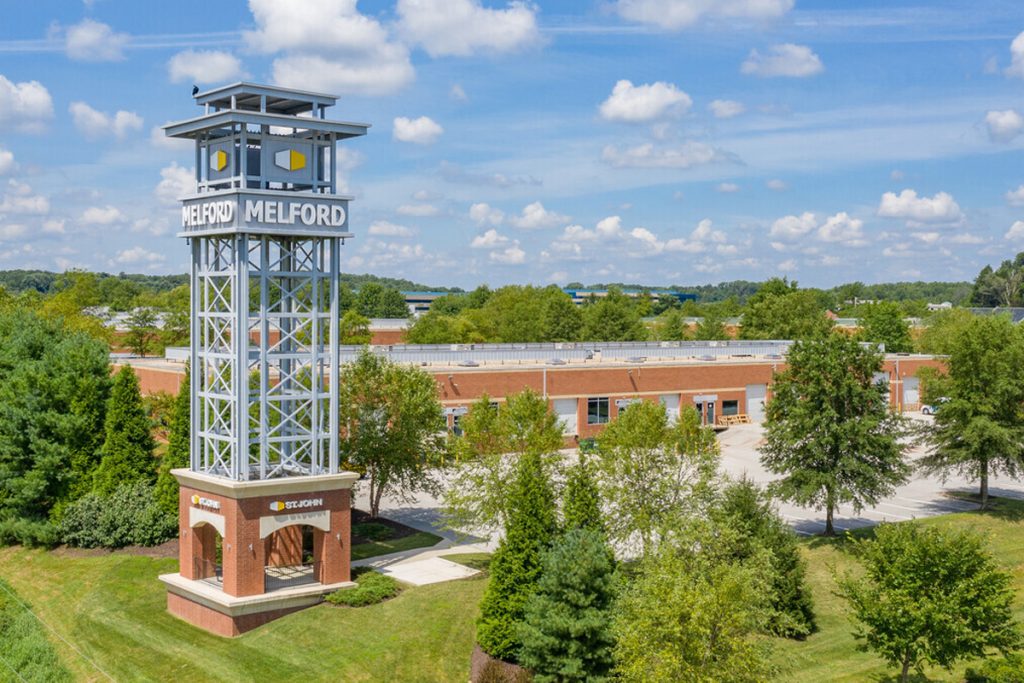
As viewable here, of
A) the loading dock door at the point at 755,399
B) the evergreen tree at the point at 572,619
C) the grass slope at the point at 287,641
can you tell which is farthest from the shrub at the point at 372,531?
the loading dock door at the point at 755,399

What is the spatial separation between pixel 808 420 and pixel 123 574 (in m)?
27.0

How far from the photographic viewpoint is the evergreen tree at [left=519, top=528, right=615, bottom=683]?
1136 inches

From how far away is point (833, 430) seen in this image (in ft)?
141

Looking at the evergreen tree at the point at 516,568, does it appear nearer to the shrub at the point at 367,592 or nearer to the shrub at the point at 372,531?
the shrub at the point at 367,592

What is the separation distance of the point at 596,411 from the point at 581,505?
39.9 metres

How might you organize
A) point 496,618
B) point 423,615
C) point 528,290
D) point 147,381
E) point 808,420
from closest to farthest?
point 496,618 → point 423,615 → point 808,420 → point 147,381 → point 528,290

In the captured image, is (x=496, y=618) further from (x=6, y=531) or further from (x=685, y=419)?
(x=6, y=531)

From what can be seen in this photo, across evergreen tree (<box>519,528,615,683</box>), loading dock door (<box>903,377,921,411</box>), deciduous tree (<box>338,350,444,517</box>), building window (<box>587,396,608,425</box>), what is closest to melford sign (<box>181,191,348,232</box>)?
deciduous tree (<box>338,350,444,517</box>)

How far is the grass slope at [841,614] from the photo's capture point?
31.8 m

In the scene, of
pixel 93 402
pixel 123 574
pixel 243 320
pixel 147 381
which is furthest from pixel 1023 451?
pixel 147 381

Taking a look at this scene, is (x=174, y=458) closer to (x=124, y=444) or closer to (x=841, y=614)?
(x=124, y=444)

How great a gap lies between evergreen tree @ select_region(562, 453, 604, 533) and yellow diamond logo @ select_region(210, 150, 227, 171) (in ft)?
51.5

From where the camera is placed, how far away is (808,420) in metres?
43.7

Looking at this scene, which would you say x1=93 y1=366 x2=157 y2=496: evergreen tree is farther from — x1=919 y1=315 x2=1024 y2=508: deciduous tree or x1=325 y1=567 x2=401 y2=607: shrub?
x1=919 y1=315 x2=1024 y2=508: deciduous tree
